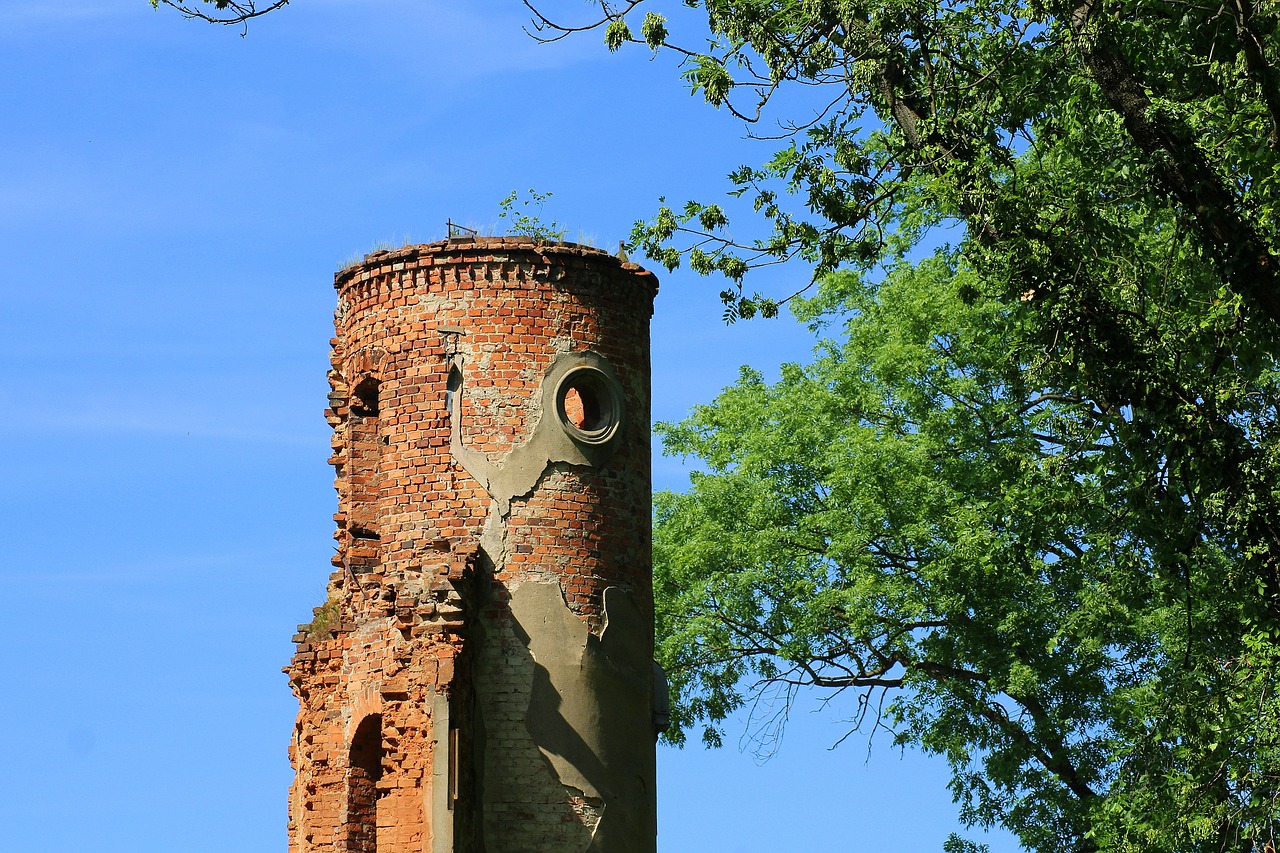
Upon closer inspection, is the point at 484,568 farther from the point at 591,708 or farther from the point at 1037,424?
the point at 1037,424

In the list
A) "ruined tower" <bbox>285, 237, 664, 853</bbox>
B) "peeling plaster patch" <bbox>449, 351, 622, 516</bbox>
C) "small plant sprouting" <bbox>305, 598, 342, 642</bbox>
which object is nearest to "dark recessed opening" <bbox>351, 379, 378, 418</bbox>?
"ruined tower" <bbox>285, 237, 664, 853</bbox>

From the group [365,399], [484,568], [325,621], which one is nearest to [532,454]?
[484,568]

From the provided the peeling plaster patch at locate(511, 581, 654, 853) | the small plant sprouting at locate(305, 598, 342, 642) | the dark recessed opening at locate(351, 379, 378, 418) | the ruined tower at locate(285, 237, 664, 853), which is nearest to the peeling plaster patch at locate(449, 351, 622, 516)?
the ruined tower at locate(285, 237, 664, 853)

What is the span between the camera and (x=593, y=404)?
56.8 ft

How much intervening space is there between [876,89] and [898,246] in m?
12.5

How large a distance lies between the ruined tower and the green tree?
2.12 m

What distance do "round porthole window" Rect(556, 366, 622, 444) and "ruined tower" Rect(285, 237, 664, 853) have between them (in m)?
0.02

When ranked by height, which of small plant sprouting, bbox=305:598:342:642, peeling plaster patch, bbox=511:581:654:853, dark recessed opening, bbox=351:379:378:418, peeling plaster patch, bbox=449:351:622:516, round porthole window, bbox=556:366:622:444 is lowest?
peeling plaster patch, bbox=511:581:654:853

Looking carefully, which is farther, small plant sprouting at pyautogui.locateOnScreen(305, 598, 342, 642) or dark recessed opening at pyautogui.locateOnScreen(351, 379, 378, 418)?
dark recessed opening at pyautogui.locateOnScreen(351, 379, 378, 418)

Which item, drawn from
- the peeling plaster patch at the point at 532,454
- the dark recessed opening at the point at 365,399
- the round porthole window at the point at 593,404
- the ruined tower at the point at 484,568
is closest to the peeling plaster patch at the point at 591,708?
the ruined tower at the point at 484,568

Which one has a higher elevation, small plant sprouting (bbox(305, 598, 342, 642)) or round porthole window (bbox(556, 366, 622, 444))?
round porthole window (bbox(556, 366, 622, 444))

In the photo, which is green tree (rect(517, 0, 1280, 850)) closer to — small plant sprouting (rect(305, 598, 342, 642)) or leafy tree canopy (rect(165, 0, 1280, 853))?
leafy tree canopy (rect(165, 0, 1280, 853))

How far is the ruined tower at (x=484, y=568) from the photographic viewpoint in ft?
51.8

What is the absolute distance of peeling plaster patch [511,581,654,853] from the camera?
1609cm
